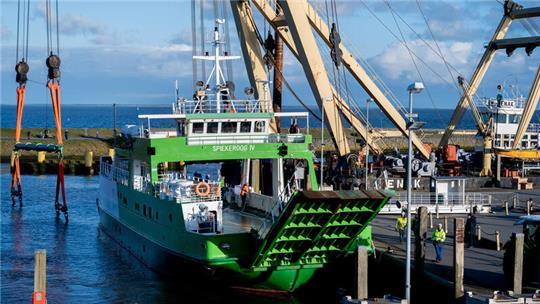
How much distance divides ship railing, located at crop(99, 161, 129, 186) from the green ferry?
0.23 meters

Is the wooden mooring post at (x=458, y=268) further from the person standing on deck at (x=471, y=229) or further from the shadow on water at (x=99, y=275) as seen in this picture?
the person standing on deck at (x=471, y=229)

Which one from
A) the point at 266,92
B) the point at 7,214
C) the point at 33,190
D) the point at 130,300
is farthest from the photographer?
the point at 33,190

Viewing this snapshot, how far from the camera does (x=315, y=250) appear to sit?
111 feet

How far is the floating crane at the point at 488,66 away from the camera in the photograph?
197ft

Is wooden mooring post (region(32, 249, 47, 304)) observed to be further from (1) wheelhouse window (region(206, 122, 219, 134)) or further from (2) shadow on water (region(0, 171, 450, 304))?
(1) wheelhouse window (region(206, 122, 219, 134))

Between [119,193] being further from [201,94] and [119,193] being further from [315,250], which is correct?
[315,250]

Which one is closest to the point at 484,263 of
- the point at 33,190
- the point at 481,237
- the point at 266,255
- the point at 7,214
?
the point at 481,237

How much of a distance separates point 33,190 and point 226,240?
44.5m

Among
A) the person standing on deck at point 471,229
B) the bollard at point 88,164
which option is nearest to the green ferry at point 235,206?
the person standing on deck at point 471,229

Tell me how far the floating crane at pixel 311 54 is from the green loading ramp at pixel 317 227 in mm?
18102

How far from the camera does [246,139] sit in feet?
126

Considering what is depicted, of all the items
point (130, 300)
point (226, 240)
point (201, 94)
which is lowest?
point (130, 300)

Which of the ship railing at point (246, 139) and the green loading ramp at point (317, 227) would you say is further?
the ship railing at point (246, 139)

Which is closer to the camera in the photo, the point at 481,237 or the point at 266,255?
the point at 266,255
